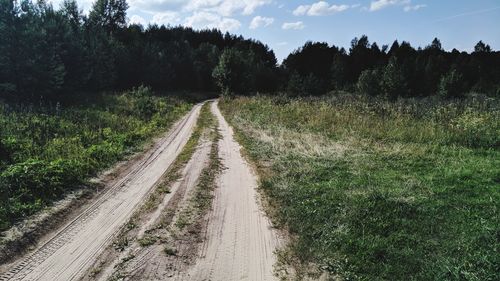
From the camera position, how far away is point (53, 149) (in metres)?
13.6

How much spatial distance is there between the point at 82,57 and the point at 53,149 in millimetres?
28132

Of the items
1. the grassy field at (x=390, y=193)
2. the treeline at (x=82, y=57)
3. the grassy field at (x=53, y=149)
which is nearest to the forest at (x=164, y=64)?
the treeline at (x=82, y=57)

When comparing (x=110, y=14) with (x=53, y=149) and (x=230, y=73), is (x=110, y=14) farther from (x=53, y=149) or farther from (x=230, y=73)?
(x=53, y=149)

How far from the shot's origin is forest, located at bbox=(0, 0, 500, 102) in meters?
29.3

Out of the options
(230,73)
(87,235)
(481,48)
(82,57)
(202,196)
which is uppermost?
(481,48)

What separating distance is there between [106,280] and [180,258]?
1.28 metres

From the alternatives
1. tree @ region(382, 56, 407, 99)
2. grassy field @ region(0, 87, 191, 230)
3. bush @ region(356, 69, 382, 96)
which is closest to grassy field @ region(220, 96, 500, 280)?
grassy field @ region(0, 87, 191, 230)

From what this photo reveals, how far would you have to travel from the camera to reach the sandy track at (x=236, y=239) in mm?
6262

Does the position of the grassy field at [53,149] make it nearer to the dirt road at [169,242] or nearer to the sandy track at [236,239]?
→ the dirt road at [169,242]

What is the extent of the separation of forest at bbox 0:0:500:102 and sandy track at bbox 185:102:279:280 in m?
24.9

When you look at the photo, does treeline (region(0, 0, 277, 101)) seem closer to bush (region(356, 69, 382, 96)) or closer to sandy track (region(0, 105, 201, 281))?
bush (region(356, 69, 382, 96))

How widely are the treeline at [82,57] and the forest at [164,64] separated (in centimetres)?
8

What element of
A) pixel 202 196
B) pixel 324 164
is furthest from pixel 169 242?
pixel 324 164

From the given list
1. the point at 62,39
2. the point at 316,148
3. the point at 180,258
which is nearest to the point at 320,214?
the point at 180,258
